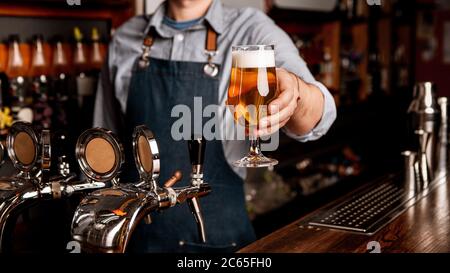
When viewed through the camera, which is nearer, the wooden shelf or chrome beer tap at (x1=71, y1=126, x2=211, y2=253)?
chrome beer tap at (x1=71, y1=126, x2=211, y2=253)

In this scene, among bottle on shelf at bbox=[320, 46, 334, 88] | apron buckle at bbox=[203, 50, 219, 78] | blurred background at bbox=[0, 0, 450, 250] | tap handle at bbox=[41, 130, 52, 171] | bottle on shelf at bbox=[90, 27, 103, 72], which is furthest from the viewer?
bottle on shelf at bbox=[320, 46, 334, 88]

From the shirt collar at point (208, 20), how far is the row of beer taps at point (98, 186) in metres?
0.81

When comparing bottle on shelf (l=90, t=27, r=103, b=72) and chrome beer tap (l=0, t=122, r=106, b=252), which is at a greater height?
bottle on shelf (l=90, t=27, r=103, b=72)

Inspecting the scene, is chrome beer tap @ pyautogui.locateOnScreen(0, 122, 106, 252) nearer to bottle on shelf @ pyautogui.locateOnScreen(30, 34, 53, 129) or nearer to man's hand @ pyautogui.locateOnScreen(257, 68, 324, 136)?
man's hand @ pyautogui.locateOnScreen(257, 68, 324, 136)

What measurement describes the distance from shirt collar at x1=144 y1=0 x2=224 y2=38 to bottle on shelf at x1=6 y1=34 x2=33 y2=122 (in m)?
0.58

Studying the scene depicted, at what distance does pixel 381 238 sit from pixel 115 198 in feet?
2.40

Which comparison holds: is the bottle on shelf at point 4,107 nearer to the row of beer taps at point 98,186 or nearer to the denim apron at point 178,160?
the denim apron at point 178,160

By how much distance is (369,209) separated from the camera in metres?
1.74

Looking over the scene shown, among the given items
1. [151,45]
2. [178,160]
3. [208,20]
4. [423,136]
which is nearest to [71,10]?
[151,45]

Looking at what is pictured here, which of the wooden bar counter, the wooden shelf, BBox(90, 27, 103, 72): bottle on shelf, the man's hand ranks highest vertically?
the wooden shelf

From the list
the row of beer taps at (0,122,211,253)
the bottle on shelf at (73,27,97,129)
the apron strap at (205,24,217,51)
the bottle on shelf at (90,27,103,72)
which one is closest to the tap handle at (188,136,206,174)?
the row of beer taps at (0,122,211,253)

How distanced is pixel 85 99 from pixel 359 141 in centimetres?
273

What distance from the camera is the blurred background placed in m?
2.38

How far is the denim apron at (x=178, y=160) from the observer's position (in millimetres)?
1909
